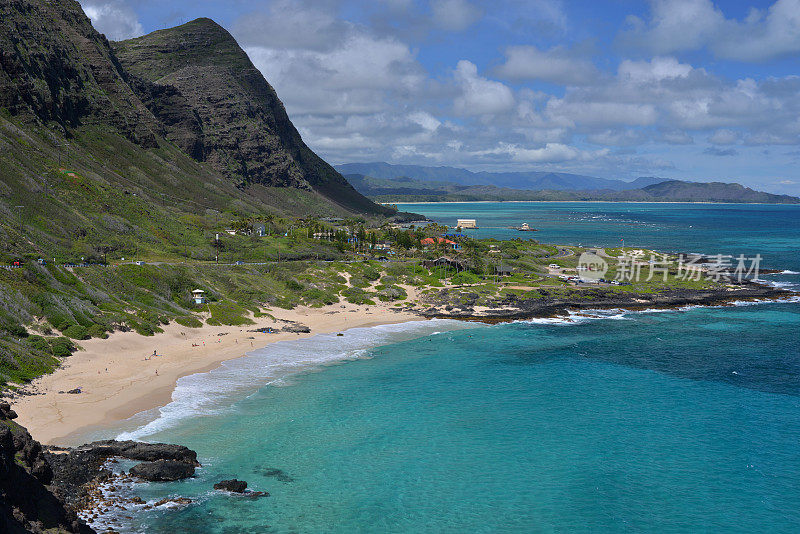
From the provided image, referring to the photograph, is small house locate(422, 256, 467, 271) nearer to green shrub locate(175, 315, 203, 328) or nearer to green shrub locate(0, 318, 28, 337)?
green shrub locate(175, 315, 203, 328)

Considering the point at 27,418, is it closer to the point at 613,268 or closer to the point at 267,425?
the point at 267,425

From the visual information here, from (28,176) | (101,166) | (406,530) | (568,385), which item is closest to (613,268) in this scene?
(568,385)

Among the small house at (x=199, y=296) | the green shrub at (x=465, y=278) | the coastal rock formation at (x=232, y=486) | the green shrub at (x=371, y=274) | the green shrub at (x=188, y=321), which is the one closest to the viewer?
the coastal rock formation at (x=232, y=486)

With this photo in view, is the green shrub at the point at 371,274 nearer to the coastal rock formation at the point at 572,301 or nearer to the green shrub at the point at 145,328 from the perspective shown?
the coastal rock formation at the point at 572,301

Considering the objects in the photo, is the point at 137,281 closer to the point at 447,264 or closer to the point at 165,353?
the point at 165,353

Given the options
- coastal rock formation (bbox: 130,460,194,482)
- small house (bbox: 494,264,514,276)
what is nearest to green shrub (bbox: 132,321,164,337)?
coastal rock formation (bbox: 130,460,194,482)

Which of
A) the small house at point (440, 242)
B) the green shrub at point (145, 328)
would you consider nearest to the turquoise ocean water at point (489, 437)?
the green shrub at point (145, 328)
